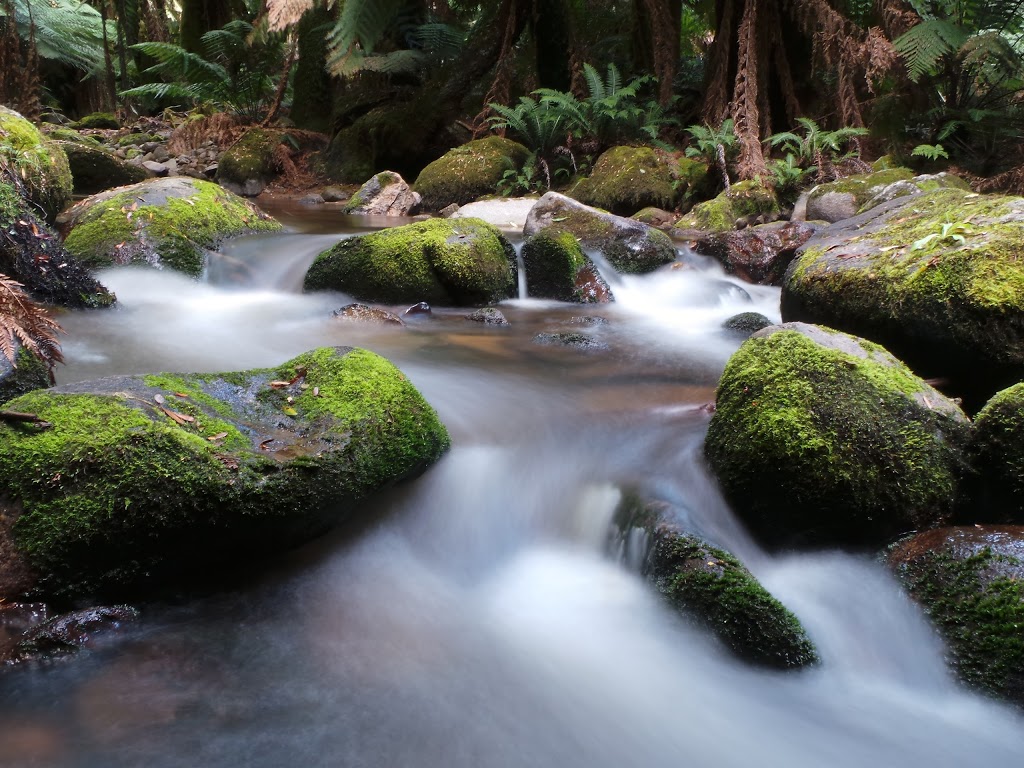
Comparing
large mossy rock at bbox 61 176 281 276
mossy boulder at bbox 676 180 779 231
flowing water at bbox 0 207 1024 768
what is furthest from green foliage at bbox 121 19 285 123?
flowing water at bbox 0 207 1024 768

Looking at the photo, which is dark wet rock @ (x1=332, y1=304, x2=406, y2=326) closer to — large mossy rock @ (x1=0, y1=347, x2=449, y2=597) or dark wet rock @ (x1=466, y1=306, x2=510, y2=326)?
dark wet rock @ (x1=466, y1=306, x2=510, y2=326)

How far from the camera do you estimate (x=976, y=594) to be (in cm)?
232

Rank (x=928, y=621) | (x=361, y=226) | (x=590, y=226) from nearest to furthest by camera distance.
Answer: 1. (x=928, y=621)
2. (x=590, y=226)
3. (x=361, y=226)

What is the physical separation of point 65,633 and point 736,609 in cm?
219

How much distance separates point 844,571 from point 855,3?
38.1 feet

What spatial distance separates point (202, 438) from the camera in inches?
96.5

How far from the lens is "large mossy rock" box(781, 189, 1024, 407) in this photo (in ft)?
10.9

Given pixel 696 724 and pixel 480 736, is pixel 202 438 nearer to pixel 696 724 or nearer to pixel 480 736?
pixel 480 736

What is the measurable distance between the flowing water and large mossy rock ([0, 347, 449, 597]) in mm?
179

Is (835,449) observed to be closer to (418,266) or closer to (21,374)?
(21,374)

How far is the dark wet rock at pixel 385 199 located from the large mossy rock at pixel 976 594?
10345 millimetres

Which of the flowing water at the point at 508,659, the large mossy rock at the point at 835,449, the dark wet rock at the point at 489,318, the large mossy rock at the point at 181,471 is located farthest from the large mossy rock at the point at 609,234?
the large mossy rock at the point at 181,471

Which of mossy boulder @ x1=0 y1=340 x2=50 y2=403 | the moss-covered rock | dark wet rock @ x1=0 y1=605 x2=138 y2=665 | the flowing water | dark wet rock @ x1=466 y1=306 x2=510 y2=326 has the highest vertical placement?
the moss-covered rock

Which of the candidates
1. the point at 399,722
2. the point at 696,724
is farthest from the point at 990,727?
the point at 399,722
